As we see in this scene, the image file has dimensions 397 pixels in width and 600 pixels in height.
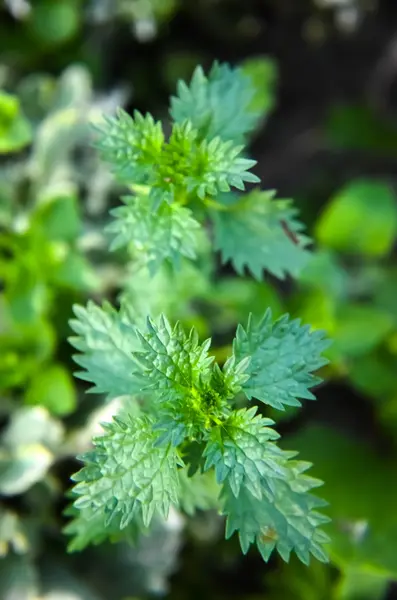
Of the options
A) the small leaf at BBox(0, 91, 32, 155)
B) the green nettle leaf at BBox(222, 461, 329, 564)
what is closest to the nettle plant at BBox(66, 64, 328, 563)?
the green nettle leaf at BBox(222, 461, 329, 564)

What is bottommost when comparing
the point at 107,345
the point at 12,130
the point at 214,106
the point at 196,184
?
the point at 107,345

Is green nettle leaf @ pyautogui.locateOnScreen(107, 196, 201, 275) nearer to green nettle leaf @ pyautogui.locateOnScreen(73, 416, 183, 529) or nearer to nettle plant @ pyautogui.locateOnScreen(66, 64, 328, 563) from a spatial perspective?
nettle plant @ pyautogui.locateOnScreen(66, 64, 328, 563)

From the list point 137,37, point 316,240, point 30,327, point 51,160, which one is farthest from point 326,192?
point 30,327

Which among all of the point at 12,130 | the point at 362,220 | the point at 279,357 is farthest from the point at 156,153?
the point at 362,220

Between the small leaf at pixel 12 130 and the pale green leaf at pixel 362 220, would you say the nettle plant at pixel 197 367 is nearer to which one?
the small leaf at pixel 12 130

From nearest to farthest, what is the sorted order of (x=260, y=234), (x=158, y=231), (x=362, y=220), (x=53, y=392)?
(x=158, y=231), (x=260, y=234), (x=53, y=392), (x=362, y=220)

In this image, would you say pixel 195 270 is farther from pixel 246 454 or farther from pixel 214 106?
pixel 246 454

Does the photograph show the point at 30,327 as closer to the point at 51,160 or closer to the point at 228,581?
the point at 51,160
